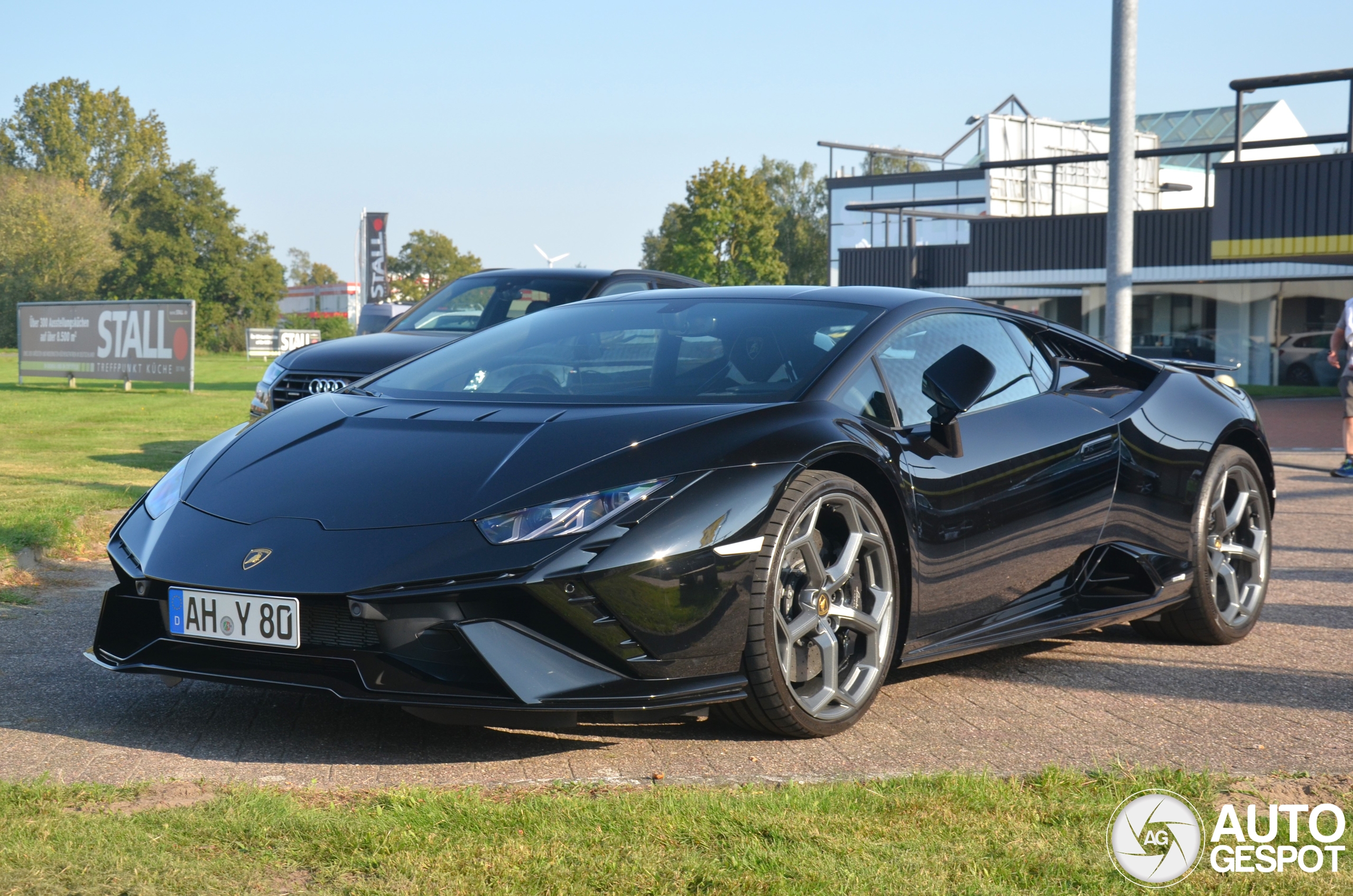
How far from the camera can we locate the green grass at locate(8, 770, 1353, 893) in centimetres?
260

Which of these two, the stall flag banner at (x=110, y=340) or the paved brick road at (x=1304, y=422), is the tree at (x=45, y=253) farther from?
the paved brick road at (x=1304, y=422)

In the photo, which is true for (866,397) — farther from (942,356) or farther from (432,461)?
(432,461)

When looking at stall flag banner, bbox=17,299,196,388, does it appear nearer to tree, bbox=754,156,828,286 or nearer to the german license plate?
the german license plate

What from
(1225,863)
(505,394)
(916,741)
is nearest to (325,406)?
(505,394)

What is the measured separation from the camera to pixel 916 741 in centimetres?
385

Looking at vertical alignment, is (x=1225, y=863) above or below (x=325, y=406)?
below

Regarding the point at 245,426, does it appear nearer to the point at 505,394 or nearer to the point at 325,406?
the point at 325,406

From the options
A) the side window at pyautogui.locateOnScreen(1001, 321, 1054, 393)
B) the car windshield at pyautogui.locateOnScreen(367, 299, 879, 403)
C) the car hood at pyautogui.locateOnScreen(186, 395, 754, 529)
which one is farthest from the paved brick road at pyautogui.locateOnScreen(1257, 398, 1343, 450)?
the car hood at pyautogui.locateOnScreen(186, 395, 754, 529)

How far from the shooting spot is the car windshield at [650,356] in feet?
13.7

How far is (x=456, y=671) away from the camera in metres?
3.32

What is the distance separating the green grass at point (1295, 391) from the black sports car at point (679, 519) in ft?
76.5

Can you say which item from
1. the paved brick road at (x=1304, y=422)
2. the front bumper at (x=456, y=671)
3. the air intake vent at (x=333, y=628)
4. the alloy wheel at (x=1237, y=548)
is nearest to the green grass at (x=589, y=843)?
the front bumper at (x=456, y=671)

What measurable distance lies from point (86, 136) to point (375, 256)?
2503 inches

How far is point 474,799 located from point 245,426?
1.84 meters
